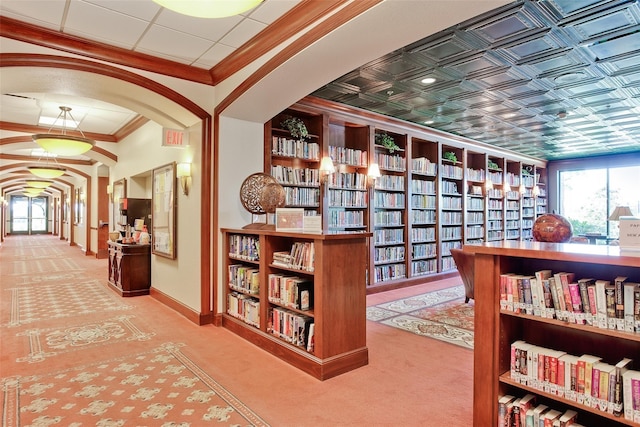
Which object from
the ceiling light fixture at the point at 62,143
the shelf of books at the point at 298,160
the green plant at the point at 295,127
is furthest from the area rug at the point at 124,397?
the ceiling light fixture at the point at 62,143

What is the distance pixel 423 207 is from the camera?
7.78m

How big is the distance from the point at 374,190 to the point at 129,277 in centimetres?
467

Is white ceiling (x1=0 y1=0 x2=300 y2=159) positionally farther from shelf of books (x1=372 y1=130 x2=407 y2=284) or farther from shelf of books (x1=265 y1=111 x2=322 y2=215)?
shelf of books (x1=372 y1=130 x2=407 y2=284)

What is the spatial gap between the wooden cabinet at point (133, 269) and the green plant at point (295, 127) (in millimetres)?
3430

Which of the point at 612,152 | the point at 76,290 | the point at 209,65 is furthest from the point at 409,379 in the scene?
the point at 612,152

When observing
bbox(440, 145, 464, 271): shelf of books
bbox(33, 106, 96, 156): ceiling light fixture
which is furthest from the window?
bbox(33, 106, 96, 156): ceiling light fixture

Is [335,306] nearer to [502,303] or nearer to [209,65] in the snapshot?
[502,303]

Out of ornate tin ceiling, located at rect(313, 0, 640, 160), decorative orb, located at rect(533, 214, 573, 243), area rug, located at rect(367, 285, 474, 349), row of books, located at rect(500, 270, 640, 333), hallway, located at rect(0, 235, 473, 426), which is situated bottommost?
area rug, located at rect(367, 285, 474, 349)

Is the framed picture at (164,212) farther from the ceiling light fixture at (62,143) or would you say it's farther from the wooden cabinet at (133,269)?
the ceiling light fixture at (62,143)

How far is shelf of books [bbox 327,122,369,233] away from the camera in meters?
6.28

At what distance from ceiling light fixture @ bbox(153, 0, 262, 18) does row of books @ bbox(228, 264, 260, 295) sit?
2.73 metres

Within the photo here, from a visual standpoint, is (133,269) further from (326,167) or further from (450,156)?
(450,156)

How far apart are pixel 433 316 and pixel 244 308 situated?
2.68 m

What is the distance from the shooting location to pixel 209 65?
465 cm
